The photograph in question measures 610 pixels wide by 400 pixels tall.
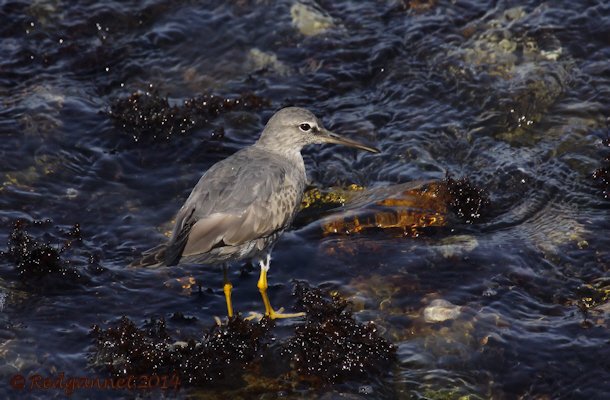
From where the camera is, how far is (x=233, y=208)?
6.99 metres

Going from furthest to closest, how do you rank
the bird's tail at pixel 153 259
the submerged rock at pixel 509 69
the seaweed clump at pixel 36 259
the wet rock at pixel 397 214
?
the submerged rock at pixel 509 69, the wet rock at pixel 397 214, the seaweed clump at pixel 36 259, the bird's tail at pixel 153 259

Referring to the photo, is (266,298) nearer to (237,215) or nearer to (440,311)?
(237,215)

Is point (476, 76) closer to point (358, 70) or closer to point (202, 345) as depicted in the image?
point (358, 70)

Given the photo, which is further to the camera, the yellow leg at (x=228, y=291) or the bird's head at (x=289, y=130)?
the bird's head at (x=289, y=130)

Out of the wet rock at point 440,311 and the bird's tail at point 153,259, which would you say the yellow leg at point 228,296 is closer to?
the bird's tail at point 153,259

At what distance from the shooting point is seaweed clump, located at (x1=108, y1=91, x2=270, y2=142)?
9.69m

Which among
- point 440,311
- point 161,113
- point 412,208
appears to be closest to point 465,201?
point 412,208

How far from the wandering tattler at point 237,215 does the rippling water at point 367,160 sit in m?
0.55

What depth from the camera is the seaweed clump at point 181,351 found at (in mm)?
6312

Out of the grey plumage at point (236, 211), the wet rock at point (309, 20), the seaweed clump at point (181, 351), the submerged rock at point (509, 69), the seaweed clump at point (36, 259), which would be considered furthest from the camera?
the wet rock at point (309, 20)

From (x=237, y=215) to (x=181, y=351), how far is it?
3.92 feet

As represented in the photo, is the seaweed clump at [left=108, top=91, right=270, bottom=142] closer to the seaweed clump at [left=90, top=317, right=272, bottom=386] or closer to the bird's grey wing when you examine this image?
the bird's grey wing

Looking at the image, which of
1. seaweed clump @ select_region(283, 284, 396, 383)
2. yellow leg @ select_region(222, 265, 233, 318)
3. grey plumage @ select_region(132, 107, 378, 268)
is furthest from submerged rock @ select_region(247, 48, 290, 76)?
seaweed clump @ select_region(283, 284, 396, 383)

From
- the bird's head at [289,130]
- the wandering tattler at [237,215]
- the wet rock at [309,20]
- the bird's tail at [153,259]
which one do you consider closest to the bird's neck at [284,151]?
the bird's head at [289,130]
